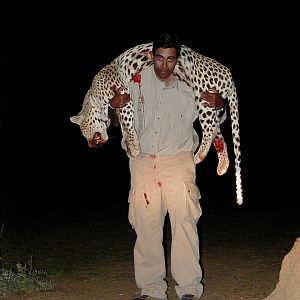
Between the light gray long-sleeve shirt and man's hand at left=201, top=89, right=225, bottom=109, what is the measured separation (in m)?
0.12

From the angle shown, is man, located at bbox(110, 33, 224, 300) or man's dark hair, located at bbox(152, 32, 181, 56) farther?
man, located at bbox(110, 33, 224, 300)

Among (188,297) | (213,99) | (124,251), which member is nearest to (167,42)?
(213,99)

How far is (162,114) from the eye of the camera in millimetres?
5457

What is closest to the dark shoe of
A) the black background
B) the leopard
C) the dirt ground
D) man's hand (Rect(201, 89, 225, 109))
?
the dirt ground

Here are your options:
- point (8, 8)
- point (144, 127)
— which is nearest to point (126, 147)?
point (144, 127)

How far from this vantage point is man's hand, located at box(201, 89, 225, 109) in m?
5.60

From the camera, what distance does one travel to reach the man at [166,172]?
548 centimetres

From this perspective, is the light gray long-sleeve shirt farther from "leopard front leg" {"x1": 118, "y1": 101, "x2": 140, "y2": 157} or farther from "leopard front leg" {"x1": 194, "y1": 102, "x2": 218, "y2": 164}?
"leopard front leg" {"x1": 194, "y1": 102, "x2": 218, "y2": 164}

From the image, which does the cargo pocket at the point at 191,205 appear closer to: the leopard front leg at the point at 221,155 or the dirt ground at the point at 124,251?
the leopard front leg at the point at 221,155

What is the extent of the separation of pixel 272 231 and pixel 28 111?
23.0m

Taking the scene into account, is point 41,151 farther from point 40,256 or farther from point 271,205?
point 40,256

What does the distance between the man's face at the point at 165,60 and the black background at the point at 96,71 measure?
10204mm

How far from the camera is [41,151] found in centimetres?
2431

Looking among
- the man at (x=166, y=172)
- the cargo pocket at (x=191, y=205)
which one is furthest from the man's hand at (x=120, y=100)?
the cargo pocket at (x=191, y=205)
